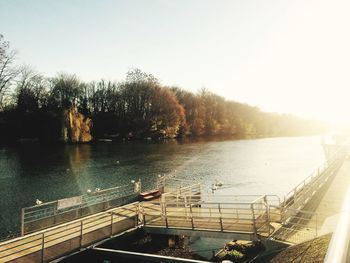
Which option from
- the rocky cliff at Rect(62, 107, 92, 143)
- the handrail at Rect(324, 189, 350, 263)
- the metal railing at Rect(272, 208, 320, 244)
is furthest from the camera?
the rocky cliff at Rect(62, 107, 92, 143)

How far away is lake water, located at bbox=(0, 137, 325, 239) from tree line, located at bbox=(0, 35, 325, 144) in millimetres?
31837

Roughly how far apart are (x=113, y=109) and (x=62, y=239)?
122321mm

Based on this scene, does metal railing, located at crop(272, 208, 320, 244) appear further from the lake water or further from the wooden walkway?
the lake water

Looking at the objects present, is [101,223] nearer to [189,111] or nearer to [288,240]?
[288,240]

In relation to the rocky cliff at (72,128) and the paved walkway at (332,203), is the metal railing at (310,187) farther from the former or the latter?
the rocky cliff at (72,128)

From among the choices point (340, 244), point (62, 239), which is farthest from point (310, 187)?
point (340, 244)

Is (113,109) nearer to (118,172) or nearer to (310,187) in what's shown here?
(118,172)

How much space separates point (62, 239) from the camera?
56.0 ft

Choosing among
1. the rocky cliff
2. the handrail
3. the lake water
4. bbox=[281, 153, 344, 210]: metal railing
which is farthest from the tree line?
the handrail

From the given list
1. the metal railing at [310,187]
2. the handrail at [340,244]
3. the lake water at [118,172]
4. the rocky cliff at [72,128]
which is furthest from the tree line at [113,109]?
the handrail at [340,244]

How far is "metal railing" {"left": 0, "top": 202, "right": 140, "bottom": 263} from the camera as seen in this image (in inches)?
595

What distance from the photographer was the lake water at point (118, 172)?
1656 inches

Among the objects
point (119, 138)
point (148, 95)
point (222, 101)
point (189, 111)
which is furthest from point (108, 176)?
point (222, 101)

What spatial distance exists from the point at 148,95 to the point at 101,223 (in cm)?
11997
